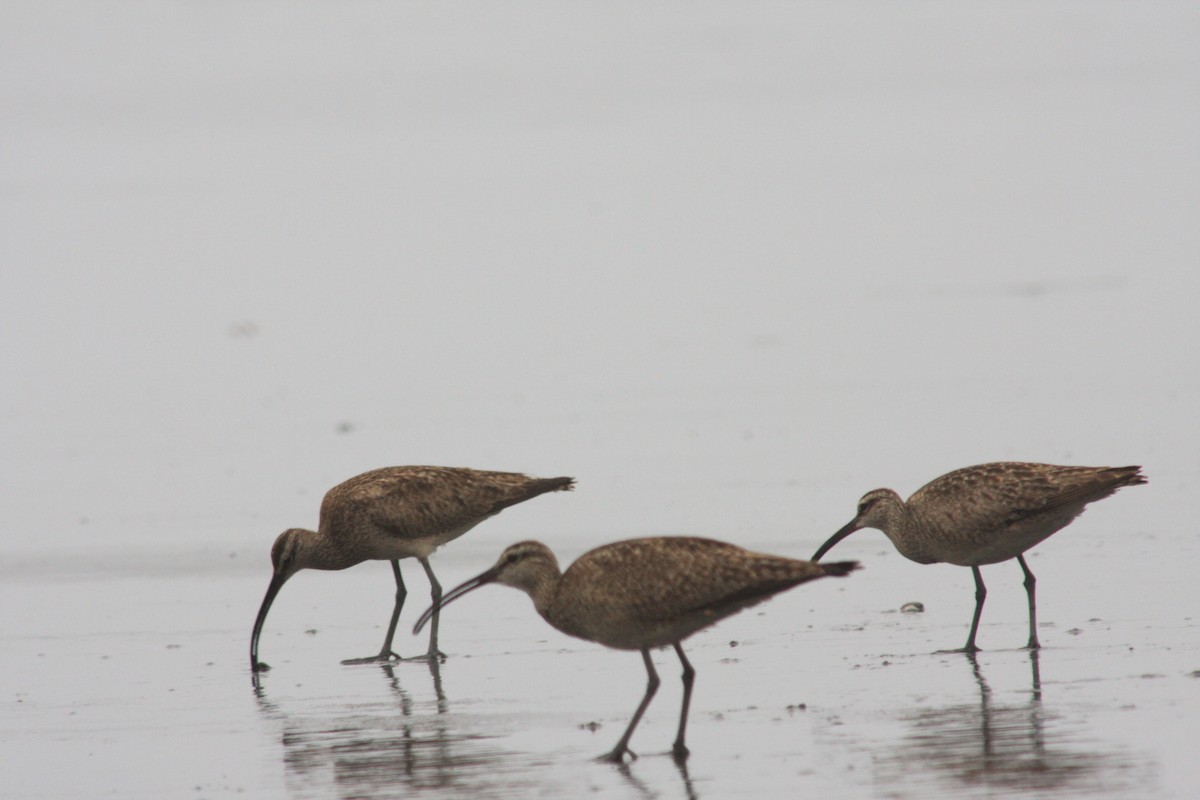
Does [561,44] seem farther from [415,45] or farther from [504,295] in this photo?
[504,295]

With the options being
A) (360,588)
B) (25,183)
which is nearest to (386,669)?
(360,588)

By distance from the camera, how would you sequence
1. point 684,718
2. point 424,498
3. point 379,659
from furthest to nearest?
1. point 424,498
2. point 379,659
3. point 684,718

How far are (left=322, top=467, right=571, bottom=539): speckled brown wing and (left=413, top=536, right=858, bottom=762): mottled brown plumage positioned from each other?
2.86 meters

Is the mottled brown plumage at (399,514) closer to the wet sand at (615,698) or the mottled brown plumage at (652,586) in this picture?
the wet sand at (615,698)

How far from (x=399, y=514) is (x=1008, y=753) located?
4.78 m

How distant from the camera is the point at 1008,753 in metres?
7.90

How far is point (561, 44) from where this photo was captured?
58.2m

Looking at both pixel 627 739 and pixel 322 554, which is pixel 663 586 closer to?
pixel 627 739

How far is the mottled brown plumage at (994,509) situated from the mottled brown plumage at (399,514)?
2.15 m

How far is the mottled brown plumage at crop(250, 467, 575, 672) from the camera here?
38.7 ft

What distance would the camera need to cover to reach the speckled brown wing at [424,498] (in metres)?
11.8

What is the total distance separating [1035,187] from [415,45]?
30416 millimetres

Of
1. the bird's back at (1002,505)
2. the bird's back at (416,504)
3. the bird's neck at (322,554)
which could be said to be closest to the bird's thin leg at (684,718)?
the bird's back at (1002,505)

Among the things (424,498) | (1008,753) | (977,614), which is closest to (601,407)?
(424,498)
